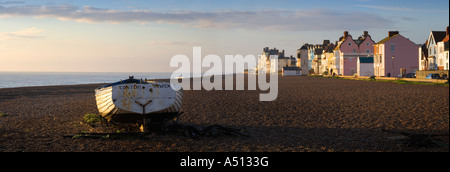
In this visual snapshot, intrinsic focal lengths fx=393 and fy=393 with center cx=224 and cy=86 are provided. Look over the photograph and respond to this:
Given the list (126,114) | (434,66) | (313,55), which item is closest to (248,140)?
(126,114)

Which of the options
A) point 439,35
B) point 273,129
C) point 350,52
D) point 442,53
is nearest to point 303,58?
point 350,52

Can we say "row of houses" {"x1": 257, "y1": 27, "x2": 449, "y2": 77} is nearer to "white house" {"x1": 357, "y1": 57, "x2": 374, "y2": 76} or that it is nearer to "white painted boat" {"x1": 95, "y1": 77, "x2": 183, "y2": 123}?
"white house" {"x1": 357, "y1": 57, "x2": 374, "y2": 76}

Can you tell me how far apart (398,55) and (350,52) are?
23737 mm

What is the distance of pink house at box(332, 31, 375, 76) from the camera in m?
101

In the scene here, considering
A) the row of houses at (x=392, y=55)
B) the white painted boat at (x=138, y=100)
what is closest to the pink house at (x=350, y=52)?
the row of houses at (x=392, y=55)

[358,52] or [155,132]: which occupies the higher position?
[358,52]

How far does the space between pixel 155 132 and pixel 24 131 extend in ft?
18.0

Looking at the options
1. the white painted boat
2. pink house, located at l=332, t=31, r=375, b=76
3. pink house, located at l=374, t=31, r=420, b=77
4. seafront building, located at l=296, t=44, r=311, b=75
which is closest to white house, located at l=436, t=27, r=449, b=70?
pink house, located at l=374, t=31, r=420, b=77

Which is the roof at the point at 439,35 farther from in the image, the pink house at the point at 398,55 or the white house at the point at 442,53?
the pink house at the point at 398,55

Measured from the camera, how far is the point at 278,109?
73.1 ft

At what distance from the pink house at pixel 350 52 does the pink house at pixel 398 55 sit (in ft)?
69.5
